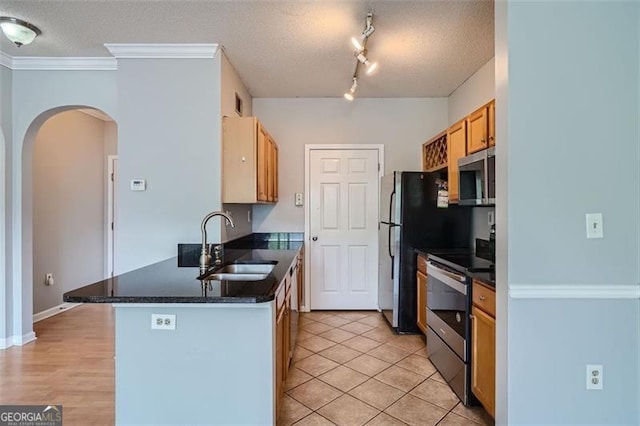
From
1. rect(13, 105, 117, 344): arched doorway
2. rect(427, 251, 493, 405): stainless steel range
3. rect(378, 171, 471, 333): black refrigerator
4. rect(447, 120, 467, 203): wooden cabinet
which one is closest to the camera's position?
rect(427, 251, 493, 405): stainless steel range

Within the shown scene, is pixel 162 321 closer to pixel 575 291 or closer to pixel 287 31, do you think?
pixel 575 291

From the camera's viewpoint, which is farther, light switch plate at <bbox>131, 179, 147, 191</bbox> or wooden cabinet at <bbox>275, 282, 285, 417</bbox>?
light switch plate at <bbox>131, 179, 147, 191</bbox>

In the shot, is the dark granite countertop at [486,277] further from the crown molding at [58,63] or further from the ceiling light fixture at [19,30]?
the ceiling light fixture at [19,30]

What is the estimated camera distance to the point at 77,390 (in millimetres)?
2441

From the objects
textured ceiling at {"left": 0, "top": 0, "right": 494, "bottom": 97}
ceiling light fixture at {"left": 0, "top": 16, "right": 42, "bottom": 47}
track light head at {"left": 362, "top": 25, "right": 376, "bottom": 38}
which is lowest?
track light head at {"left": 362, "top": 25, "right": 376, "bottom": 38}

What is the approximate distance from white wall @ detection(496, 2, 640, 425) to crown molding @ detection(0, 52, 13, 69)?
3.95 meters

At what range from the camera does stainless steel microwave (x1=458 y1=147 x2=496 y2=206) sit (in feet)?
8.07

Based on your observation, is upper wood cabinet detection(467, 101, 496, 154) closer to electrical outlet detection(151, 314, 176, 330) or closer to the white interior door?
the white interior door

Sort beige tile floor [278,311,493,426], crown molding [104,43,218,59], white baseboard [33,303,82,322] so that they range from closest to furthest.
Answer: beige tile floor [278,311,493,426]
crown molding [104,43,218,59]
white baseboard [33,303,82,322]

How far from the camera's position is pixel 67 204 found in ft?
14.9

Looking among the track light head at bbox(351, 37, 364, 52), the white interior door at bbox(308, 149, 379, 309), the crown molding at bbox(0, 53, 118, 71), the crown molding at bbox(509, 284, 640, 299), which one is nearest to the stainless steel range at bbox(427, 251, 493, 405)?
the crown molding at bbox(509, 284, 640, 299)

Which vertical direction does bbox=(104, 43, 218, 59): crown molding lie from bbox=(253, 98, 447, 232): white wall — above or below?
above

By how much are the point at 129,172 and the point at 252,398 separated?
2.21m

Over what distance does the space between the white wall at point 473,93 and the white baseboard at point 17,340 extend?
478 cm
